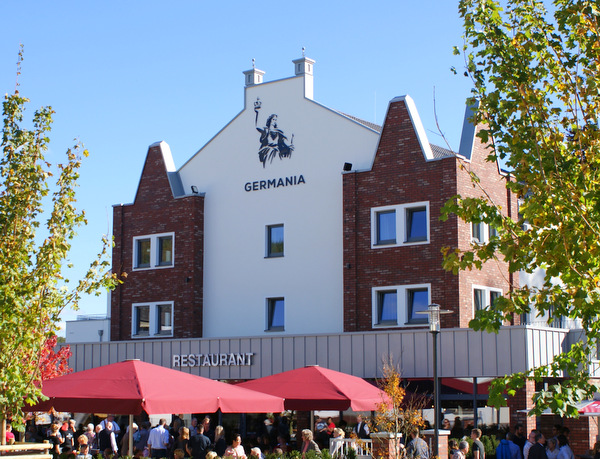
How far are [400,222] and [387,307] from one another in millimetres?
2935

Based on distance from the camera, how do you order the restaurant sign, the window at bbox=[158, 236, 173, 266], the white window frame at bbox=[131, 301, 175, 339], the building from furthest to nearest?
the window at bbox=[158, 236, 173, 266]
the white window frame at bbox=[131, 301, 175, 339]
the restaurant sign
the building

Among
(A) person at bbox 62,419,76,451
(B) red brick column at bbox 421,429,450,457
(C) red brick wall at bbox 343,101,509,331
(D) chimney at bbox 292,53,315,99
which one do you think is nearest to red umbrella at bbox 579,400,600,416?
(B) red brick column at bbox 421,429,450,457

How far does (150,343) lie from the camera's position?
31562mm

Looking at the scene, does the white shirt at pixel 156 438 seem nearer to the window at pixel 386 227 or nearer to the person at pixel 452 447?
the person at pixel 452 447

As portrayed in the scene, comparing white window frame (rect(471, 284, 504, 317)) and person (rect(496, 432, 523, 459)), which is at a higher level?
white window frame (rect(471, 284, 504, 317))

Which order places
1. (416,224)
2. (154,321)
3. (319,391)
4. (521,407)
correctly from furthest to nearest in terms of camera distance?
1. (154,321)
2. (416,224)
3. (521,407)
4. (319,391)

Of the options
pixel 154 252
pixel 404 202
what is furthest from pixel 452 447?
pixel 154 252

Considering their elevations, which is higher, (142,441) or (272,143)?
(272,143)

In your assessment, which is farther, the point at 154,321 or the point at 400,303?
the point at 154,321

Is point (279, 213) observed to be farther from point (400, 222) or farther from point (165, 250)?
point (165, 250)

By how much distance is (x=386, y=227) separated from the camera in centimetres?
3012

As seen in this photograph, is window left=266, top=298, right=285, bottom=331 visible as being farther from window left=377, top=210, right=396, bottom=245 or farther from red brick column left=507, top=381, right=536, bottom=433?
red brick column left=507, top=381, right=536, bottom=433

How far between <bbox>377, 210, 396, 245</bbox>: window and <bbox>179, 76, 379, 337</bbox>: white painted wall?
4.94ft

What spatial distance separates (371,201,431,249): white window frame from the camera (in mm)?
28953
